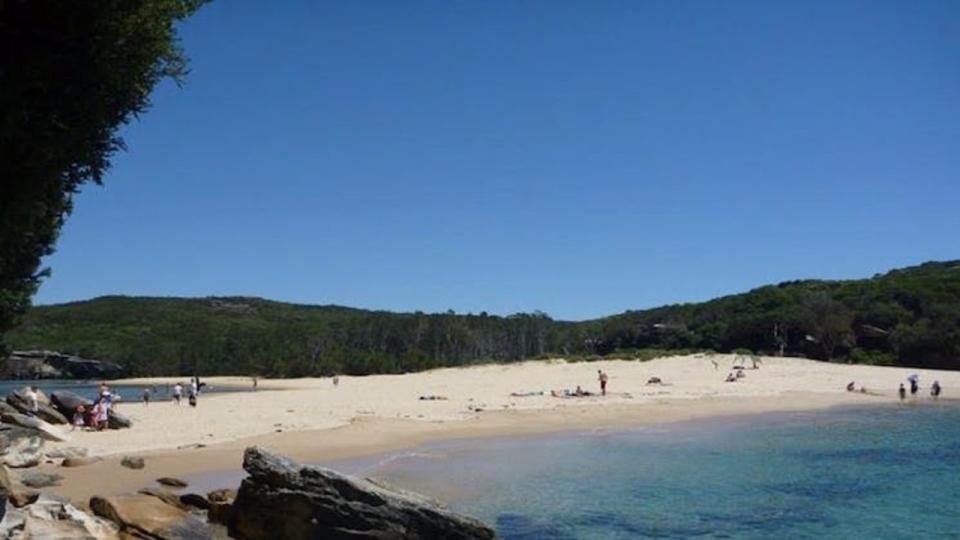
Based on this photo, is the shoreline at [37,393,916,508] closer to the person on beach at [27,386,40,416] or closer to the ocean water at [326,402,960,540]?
the ocean water at [326,402,960,540]

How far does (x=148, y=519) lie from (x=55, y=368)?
163m

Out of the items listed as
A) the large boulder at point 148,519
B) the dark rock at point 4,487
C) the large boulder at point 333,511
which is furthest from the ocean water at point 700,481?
the dark rock at point 4,487

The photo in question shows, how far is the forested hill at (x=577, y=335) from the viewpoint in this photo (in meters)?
87.5

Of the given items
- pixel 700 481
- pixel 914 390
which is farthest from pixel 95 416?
pixel 914 390

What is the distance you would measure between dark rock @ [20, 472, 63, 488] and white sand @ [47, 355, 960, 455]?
6.61m

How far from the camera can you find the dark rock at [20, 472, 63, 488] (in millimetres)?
18906

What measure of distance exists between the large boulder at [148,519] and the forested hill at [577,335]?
35.5 metres

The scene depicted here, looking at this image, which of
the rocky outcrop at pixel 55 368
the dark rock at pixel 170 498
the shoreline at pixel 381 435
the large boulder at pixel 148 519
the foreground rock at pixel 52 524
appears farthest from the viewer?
the rocky outcrop at pixel 55 368

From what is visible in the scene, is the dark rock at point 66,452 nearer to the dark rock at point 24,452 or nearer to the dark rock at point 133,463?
the dark rock at point 24,452

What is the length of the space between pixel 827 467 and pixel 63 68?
2545cm

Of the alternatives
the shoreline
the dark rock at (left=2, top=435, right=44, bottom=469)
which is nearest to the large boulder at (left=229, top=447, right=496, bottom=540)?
the shoreline

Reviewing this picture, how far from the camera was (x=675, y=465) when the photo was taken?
26.7m

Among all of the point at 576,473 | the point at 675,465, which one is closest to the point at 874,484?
the point at 675,465

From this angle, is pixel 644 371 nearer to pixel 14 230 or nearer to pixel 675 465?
pixel 675 465
